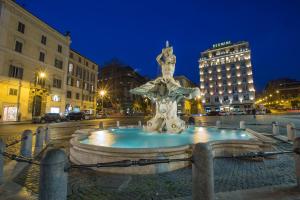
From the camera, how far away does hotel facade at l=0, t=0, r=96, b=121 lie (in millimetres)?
27469

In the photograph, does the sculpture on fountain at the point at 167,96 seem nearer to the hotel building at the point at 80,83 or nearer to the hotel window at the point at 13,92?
the hotel window at the point at 13,92

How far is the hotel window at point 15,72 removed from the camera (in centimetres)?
2840

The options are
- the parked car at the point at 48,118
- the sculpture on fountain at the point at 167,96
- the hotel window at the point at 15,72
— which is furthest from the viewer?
the hotel window at the point at 15,72

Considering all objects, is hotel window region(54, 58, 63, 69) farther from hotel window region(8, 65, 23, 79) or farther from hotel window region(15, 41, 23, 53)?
hotel window region(8, 65, 23, 79)

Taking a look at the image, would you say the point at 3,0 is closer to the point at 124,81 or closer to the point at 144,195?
the point at 144,195

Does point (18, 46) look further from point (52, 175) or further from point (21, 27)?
point (52, 175)

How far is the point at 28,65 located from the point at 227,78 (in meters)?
80.5

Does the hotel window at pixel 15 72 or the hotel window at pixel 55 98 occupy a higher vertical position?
the hotel window at pixel 15 72

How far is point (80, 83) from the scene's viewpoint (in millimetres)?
50125

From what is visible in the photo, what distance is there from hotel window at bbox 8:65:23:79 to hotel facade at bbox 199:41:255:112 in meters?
76.3

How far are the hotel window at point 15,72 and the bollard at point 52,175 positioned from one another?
1312 inches

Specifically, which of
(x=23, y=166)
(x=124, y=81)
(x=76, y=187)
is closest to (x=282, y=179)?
(x=76, y=187)

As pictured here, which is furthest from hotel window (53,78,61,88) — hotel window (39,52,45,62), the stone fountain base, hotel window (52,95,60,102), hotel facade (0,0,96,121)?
the stone fountain base

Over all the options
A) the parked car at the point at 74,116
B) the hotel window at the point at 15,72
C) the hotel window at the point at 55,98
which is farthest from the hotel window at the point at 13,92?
the parked car at the point at 74,116
